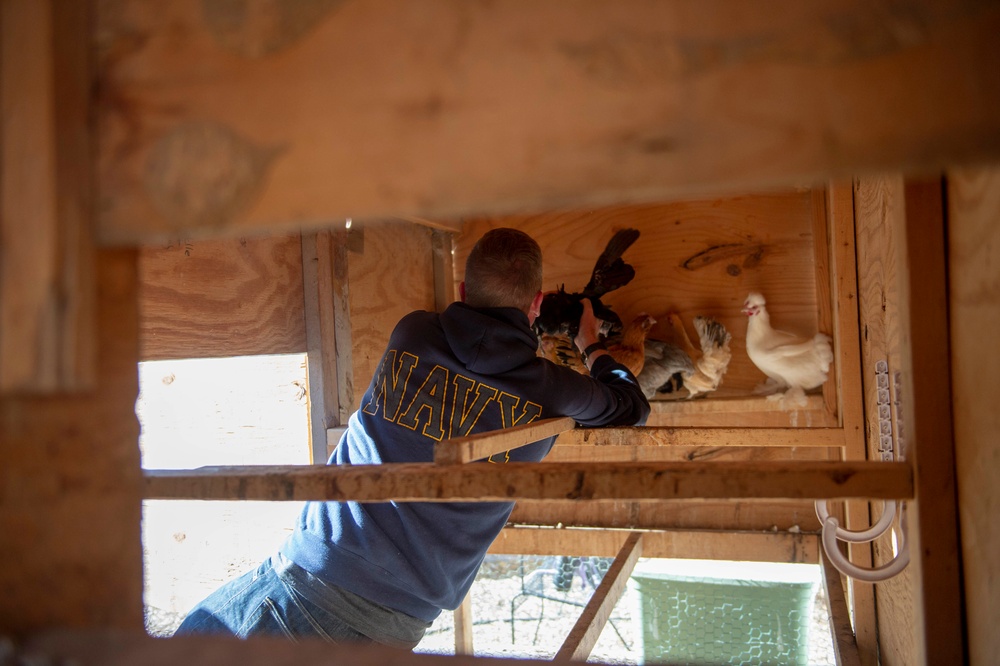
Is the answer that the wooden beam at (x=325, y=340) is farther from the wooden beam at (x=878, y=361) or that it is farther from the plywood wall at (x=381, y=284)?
the wooden beam at (x=878, y=361)

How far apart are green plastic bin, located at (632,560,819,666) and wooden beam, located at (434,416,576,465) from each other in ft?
4.32

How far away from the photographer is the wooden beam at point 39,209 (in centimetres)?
47

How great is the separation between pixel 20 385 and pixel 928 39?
60 cm

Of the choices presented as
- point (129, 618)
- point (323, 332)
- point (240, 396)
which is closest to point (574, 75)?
point (129, 618)

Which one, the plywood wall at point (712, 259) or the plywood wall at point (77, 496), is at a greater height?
the plywood wall at point (712, 259)

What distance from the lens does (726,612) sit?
2.29 m

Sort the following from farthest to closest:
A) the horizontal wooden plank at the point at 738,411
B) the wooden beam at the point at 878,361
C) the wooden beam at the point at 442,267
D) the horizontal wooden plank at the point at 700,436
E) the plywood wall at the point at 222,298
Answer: the wooden beam at the point at 442,267, the horizontal wooden plank at the point at 738,411, the plywood wall at the point at 222,298, the horizontal wooden plank at the point at 700,436, the wooden beam at the point at 878,361

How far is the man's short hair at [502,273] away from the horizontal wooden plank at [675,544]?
1125mm

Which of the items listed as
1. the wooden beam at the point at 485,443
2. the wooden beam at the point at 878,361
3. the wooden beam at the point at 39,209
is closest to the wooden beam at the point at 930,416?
the wooden beam at the point at 485,443

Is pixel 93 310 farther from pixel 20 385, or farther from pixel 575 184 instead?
pixel 575 184

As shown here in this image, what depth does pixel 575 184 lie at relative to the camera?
443 millimetres

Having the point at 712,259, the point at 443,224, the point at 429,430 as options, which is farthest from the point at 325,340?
the point at 712,259

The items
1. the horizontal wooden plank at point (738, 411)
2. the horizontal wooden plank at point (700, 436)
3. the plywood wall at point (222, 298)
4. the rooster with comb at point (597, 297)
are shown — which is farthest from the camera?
the horizontal wooden plank at point (738, 411)

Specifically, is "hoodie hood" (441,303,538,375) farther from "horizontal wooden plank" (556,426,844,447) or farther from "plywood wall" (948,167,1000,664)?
"plywood wall" (948,167,1000,664)
